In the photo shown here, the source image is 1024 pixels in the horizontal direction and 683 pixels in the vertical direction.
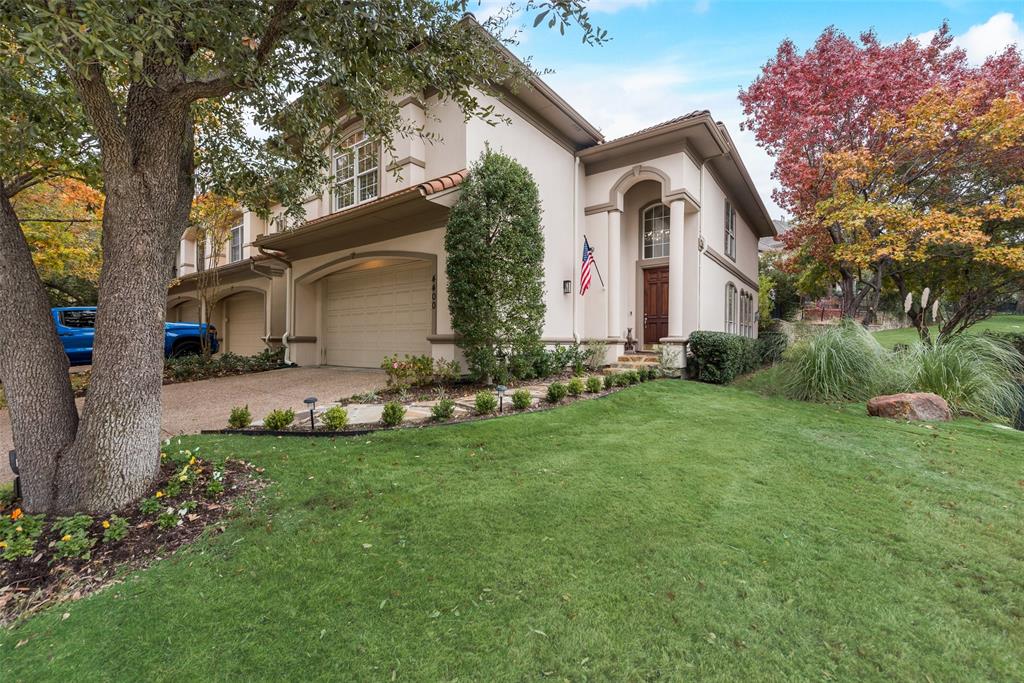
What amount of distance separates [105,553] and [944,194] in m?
15.3

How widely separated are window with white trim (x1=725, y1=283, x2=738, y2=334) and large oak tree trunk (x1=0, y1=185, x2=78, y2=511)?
13.1 metres

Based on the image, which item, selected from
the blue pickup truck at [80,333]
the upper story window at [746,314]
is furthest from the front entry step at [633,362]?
the blue pickup truck at [80,333]

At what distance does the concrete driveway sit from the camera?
5.44 m

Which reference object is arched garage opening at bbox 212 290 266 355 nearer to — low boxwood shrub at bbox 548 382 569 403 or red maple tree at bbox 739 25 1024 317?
low boxwood shrub at bbox 548 382 569 403

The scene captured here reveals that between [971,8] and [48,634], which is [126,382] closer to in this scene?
[48,634]

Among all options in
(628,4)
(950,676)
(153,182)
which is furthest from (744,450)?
(153,182)

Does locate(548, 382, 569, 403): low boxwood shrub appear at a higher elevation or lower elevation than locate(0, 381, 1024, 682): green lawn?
higher

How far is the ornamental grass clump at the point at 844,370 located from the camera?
6598mm

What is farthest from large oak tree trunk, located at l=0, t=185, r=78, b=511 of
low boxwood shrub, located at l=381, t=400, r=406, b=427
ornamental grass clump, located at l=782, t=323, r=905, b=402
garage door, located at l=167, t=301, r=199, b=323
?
garage door, located at l=167, t=301, r=199, b=323

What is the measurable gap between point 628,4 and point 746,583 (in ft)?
17.4

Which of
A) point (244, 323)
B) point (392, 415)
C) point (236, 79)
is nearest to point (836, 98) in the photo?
point (392, 415)

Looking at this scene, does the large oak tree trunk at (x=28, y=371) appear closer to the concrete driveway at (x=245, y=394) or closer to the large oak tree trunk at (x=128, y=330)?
the large oak tree trunk at (x=128, y=330)

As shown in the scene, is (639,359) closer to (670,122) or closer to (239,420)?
(670,122)

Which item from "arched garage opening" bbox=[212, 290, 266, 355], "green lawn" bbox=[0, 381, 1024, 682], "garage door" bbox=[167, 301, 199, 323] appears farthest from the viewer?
"garage door" bbox=[167, 301, 199, 323]
